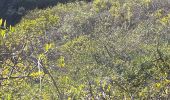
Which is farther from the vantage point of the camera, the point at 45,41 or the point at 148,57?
the point at 45,41

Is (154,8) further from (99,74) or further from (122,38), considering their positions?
(99,74)

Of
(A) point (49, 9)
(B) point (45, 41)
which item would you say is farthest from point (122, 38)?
(A) point (49, 9)

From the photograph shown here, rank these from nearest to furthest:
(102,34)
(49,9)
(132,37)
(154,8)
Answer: (132,37), (102,34), (154,8), (49,9)

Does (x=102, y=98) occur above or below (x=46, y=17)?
above

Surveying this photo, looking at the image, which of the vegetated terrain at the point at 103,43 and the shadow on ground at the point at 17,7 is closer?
the vegetated terrain at the point at 103,43

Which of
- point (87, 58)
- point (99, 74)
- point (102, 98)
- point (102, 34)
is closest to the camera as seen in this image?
point (102, 98)

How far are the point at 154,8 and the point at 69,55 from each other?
4.30 meters

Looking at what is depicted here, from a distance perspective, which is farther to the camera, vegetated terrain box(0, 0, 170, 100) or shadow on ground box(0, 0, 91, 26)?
shadow on ground box(0, 0, 91, 26)

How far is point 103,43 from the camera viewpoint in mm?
13219

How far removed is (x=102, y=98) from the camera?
4.86 metres

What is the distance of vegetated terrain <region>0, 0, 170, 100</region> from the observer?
8.09 metres

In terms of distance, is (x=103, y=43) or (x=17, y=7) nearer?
(x=103, y=43)

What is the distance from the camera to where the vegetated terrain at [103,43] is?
26.5 ft

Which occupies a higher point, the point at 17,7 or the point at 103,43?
the point at 17,7
